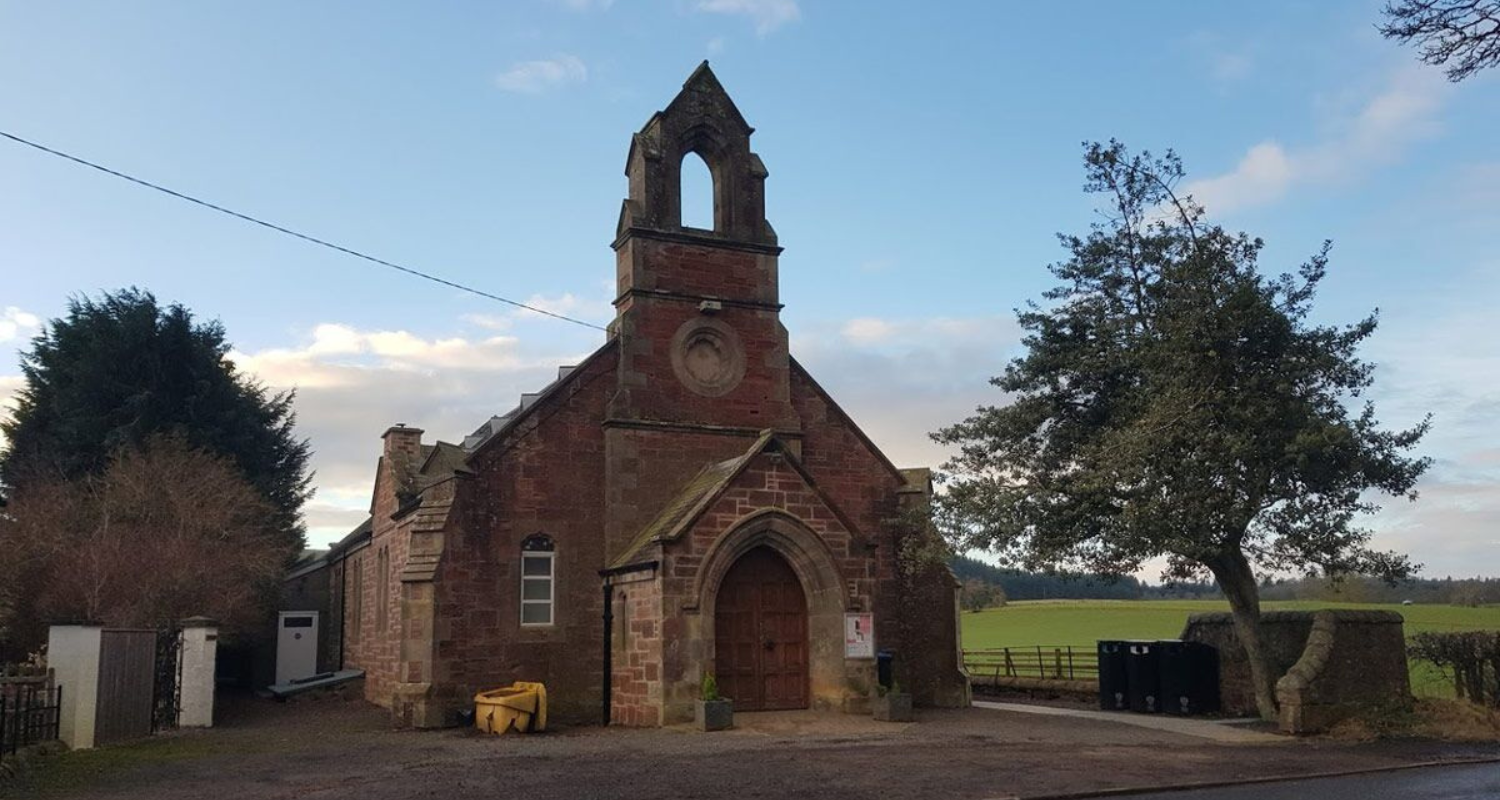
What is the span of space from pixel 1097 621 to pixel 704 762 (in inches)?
2070

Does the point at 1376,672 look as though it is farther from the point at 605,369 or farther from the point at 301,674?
the point at 301,674

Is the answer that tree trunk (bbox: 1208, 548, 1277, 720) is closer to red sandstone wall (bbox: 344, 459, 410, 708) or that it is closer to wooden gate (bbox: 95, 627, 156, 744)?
red sandstone wall (bbox: 344, 459, 410, 708)

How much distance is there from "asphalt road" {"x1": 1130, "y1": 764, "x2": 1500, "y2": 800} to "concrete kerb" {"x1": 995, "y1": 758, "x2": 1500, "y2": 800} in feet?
0.36

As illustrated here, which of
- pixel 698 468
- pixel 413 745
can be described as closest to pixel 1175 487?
pixel 698 468

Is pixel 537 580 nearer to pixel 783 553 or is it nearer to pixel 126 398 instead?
pixel 783 553

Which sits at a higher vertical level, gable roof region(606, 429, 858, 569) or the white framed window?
gable roof region(606, 429, 858, 569)

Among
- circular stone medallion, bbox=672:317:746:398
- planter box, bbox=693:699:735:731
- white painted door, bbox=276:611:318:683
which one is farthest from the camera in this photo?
white painted door, bbox=276:611:318:683

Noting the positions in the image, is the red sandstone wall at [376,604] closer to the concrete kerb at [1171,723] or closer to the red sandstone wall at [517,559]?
the red sandstone wall at [517,559]

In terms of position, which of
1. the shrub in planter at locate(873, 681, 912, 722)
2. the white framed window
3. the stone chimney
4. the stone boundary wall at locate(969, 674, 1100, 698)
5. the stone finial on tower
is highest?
the stone finial on tower

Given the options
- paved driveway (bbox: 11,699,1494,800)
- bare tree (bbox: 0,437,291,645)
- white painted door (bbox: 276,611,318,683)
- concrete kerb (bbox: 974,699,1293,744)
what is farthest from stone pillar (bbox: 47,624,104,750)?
Answer: white painted door (bbox: 276,611,318,683)

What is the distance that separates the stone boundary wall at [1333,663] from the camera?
17.2 meters

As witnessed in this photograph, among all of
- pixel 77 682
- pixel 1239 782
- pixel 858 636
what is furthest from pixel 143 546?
pixel 1239 782

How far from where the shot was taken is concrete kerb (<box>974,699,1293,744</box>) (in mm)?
16781

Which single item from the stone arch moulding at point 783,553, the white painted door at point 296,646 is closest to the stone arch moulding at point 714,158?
the stone arch moulding at point 783,553
